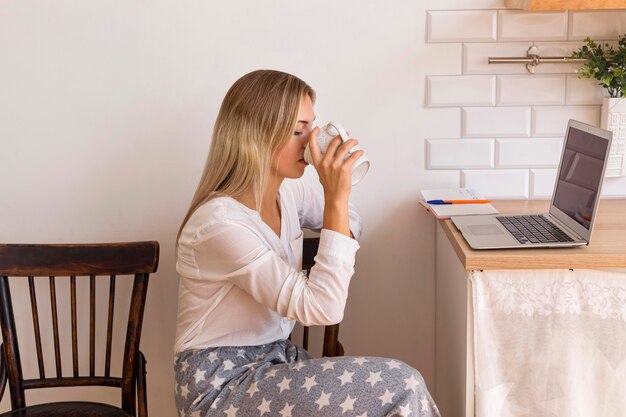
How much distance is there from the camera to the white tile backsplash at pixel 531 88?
2111 mm

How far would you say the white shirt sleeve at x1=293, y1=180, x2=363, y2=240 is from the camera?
2.02 meters

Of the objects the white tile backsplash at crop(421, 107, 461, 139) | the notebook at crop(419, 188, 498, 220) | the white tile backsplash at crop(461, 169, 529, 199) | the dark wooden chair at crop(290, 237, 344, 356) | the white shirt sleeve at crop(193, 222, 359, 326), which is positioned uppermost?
the white tile backsplash at crop(421, 107, 461, 139)

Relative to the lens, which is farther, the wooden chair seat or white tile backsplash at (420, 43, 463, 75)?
white tile backsplash at (420, 43, 463, 75)

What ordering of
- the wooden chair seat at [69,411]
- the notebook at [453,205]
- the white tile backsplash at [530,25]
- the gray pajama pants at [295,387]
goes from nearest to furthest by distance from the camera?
the gray pajama pants at [295,387]
the wooden chair seat at [69,411]
the notebook at [453,205]
the white tile backsplash at [530,25]

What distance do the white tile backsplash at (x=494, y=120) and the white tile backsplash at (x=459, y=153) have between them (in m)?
0.03

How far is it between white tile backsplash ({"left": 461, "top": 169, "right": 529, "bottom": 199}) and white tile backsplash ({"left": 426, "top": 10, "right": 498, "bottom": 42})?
34cm

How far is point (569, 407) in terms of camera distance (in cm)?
161

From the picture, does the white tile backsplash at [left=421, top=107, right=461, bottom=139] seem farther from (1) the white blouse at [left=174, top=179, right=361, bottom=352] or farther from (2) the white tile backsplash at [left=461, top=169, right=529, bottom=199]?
(1) the white blouse at [left=174, top=179, right=361, bottom=352]

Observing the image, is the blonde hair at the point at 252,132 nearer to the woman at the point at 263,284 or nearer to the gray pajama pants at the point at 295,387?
the woman at the point at 263,284

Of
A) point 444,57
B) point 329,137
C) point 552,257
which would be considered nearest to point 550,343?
point 552,257

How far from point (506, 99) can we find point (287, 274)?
33.2 inches

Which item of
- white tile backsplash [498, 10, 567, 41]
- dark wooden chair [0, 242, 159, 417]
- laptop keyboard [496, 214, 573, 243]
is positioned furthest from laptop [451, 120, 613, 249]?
dark wooden chair [0, 242, 159, 417]

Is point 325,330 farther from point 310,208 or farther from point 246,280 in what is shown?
point 246,280

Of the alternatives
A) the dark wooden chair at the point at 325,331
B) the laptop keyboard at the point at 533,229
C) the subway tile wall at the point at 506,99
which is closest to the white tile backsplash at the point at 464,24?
the subway tile wall at the point at 506,99
